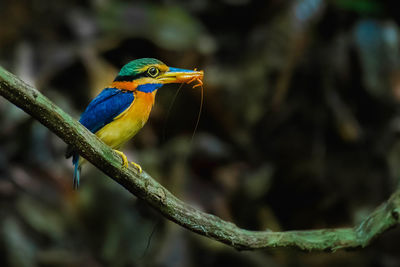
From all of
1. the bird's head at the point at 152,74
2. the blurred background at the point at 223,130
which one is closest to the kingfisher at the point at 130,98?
the bird's head at the point at 152,74

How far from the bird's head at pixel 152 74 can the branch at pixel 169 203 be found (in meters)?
0.16

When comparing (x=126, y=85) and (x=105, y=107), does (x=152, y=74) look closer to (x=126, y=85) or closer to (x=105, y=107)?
(x=126, y=85)

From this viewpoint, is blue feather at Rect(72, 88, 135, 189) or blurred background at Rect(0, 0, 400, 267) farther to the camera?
blurred background at Rect(0, 0, 400, 267)

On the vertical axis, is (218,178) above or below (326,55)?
below

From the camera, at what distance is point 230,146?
414cm

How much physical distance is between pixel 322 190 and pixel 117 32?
2.01 meters

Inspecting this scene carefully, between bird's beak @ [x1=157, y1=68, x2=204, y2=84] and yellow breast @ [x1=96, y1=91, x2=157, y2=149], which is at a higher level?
bird's beak @ [x1=157, y1=68, x2=204, y2=84]

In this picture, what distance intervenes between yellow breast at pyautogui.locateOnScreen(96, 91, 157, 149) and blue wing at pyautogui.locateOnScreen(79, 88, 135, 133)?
0.04ft

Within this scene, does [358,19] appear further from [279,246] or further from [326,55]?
[279,246]

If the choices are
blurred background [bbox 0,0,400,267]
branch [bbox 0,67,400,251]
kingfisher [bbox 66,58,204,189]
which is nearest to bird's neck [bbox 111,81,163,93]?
kingfisher [bbox 66,58,204,189]

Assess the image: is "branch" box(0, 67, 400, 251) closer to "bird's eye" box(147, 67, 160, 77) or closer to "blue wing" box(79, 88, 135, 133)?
"blue wing" box(79, 88, 135, 133)

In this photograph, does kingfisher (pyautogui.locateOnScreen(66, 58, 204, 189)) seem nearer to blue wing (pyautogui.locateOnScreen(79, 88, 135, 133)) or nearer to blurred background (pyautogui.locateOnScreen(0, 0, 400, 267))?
blue wing (pyautogui.locateOnScreen(79, 88, 135, 133))

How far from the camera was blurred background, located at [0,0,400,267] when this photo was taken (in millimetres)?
3438

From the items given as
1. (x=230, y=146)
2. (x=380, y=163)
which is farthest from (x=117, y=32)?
(x=380, y=163)
